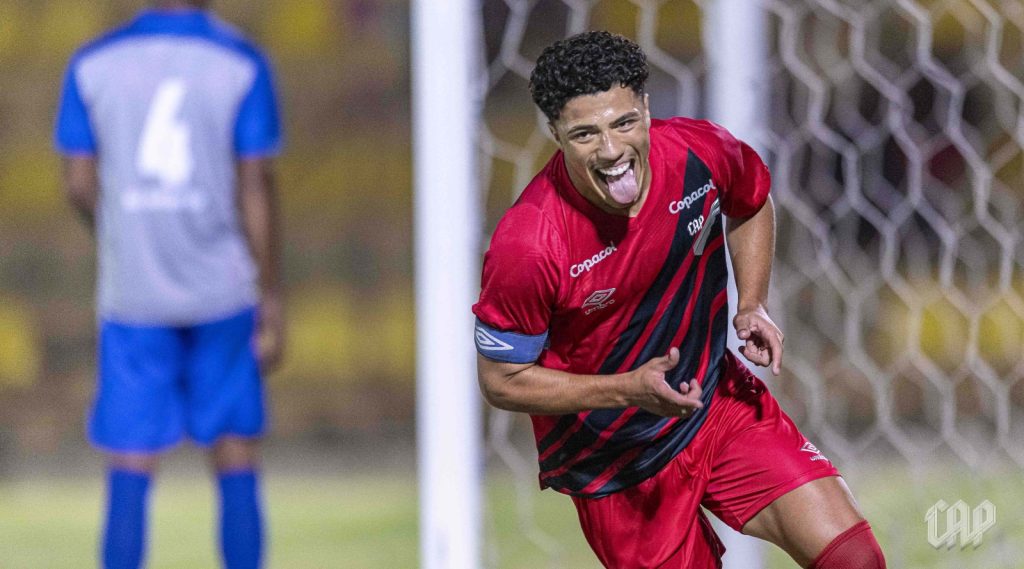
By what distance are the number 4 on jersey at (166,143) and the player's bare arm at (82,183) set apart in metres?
0.15

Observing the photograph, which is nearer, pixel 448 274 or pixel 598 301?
pixel 598 301

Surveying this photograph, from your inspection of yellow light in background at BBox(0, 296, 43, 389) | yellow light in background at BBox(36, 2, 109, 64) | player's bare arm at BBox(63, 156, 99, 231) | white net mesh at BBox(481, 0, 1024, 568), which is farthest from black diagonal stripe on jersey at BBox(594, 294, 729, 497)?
yellow light in background at BBox(36, 2, 109, 64)

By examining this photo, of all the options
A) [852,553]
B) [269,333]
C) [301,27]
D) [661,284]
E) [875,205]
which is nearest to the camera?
[852,553]

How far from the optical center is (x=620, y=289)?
234cm

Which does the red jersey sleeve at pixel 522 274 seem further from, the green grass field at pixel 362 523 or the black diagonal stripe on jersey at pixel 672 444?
the green grass field at pixel 362 523

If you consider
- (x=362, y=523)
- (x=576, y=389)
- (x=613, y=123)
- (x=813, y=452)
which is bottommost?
(x=362, y=523)

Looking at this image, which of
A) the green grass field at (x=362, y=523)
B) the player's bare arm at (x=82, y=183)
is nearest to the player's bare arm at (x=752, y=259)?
the green grass field at (x=362, y=523)

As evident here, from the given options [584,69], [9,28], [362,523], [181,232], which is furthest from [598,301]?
[9,28]

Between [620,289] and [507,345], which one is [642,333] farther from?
[507,345]

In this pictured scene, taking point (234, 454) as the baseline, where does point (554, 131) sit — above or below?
above

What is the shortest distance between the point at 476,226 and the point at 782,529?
1218 mm

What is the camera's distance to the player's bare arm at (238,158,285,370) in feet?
12.2

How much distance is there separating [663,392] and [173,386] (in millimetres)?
2005

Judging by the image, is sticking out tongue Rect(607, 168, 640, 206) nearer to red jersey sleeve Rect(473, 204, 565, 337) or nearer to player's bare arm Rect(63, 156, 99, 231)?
red jersey sleeve Rect(473, 204, 565, 337)
